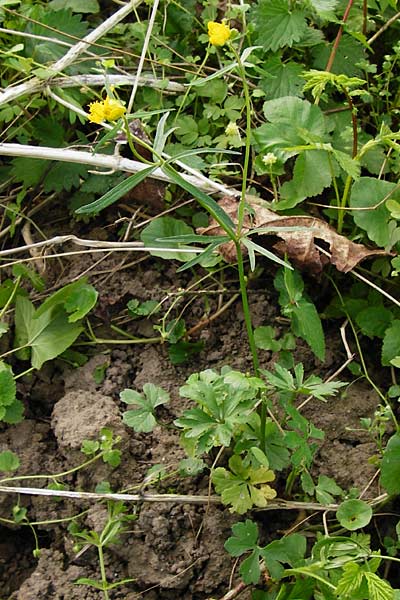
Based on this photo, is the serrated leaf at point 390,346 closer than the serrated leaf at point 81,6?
Yes

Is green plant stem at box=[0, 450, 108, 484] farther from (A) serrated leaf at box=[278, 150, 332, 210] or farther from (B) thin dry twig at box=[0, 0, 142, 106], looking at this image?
(B) thin dry twig at box=[0, 0, 142, 106]

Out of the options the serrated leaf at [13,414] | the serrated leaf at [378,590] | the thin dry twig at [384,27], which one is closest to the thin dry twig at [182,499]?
the serrated leaf at [13,414]

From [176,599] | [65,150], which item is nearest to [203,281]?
[65,150]

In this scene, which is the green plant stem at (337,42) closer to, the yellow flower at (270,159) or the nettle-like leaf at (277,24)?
the nettle-like leaf at (277,24)

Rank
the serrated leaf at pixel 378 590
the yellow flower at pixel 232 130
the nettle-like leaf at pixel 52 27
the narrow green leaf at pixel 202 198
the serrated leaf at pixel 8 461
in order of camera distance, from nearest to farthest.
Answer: the serrated leaf at pixel 378 590 → the narrow green leaf at pixel 202 198 → the serrated leaf at pixel 8 461 → the yellow flower at pixel 232 130 → the nettle-like leaf at pixel 52 27

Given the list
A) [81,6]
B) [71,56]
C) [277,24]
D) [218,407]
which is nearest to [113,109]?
[218,407]

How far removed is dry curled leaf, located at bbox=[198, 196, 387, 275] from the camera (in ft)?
→ 6.86

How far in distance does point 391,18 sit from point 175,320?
1233 millimetres

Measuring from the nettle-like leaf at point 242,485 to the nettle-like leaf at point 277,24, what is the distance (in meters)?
1.30

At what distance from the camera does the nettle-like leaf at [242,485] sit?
1771mm

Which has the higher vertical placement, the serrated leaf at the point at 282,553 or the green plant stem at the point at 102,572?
the serrated leaf at the point at 282,553

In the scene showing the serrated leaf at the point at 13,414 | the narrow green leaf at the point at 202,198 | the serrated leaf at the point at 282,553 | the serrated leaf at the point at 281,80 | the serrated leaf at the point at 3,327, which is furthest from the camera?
the serrated leaf at the point at 281,80

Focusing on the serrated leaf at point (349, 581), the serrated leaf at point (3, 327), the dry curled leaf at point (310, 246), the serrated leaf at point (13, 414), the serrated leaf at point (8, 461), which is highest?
the dry curled leaf at point (310, 246)

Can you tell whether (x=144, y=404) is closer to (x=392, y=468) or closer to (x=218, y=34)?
(x=392, y=468)
